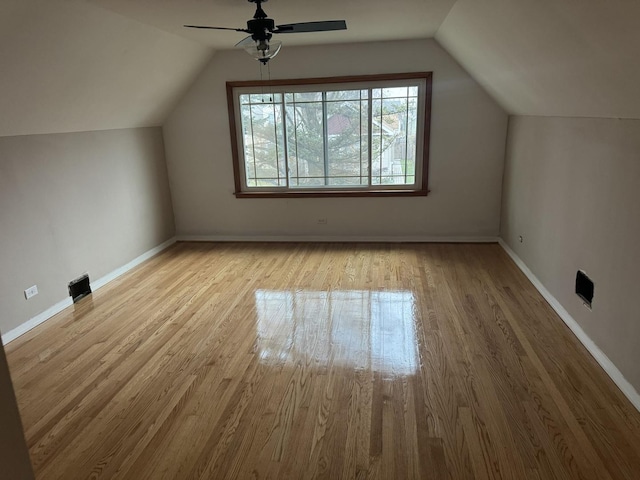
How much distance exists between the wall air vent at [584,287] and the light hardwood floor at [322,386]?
30 cm

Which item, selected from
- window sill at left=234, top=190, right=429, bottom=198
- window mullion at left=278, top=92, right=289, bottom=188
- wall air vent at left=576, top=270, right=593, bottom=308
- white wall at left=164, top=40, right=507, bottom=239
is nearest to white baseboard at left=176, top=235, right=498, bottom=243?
white wall at left=164, top=40, right=507, bottom=239

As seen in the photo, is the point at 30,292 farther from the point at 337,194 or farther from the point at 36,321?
the point at 337,194

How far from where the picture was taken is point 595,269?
9.30ft

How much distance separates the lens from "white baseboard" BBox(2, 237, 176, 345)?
3297mm

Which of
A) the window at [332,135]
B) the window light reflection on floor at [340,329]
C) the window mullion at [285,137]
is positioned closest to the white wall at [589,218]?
the window light reflection on floor at [340,329]

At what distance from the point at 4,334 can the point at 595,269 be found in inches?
165

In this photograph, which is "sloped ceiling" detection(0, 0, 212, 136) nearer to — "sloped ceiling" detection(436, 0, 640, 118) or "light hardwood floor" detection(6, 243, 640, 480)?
"light hardwood floor" detection(6, 243, 640, 480)

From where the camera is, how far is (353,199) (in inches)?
212

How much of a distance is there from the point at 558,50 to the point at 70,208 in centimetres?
399

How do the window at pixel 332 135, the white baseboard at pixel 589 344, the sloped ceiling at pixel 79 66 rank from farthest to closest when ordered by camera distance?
the window at pixel 332 135, the sloped ceiling at pixel 79 66, the white baseboard at pixel 589 344

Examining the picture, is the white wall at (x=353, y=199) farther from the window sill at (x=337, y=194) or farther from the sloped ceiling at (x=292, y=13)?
the sloped ceiling at (x=292, y=13)

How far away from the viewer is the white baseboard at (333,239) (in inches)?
211

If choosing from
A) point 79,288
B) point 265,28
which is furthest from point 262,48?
point 79,288

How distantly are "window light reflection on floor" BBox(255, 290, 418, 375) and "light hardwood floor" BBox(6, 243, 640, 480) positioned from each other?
Result: 1 cm
